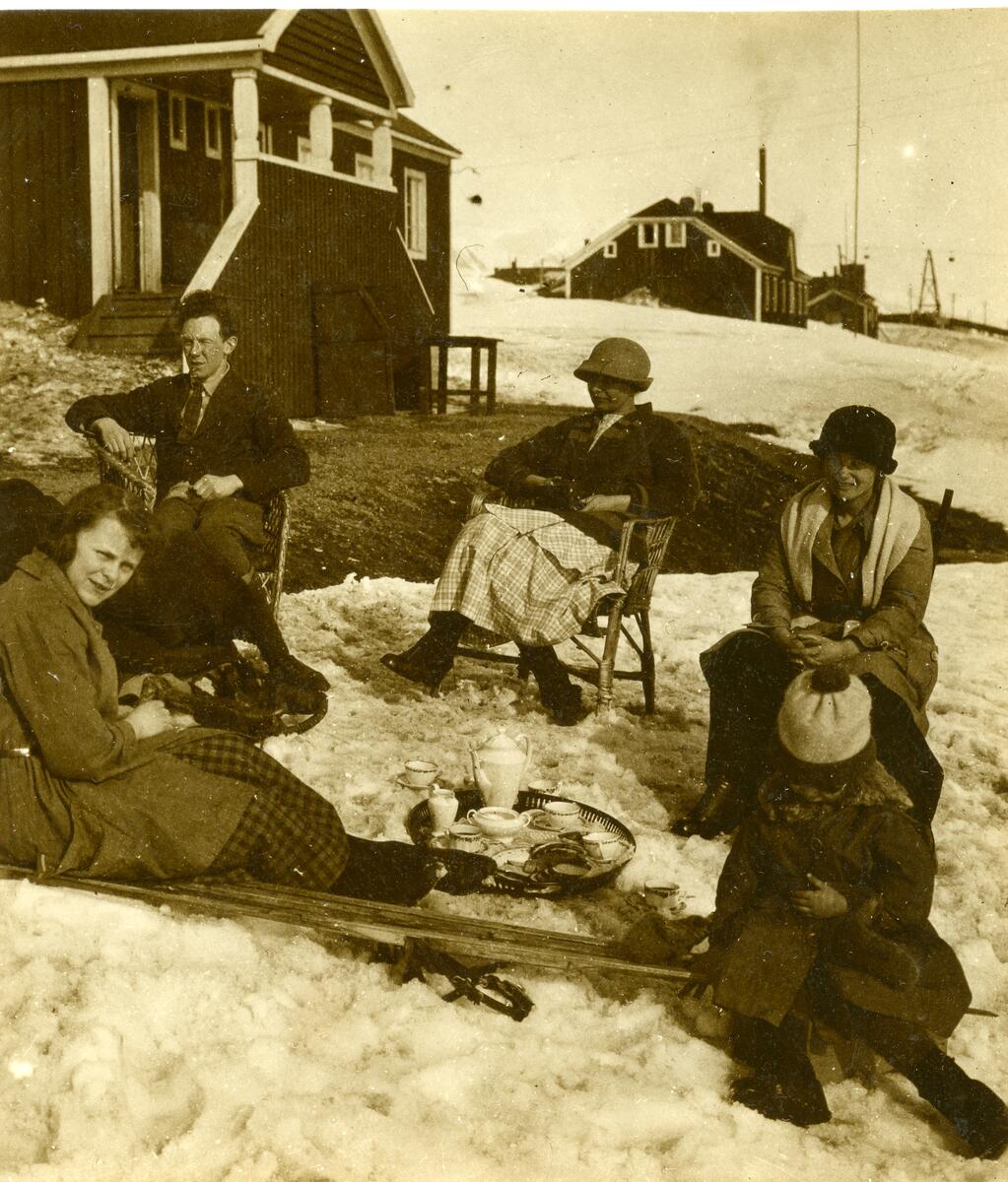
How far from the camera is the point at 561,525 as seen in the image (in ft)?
15.4

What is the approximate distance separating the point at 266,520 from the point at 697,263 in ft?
12.5

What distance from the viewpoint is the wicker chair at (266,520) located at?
443 cm

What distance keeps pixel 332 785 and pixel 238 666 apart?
2.33ft

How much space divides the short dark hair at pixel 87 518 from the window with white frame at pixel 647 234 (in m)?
2.83

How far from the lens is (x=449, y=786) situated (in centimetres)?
392

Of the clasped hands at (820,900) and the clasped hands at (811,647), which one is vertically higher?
the clasped hands at (811,647)

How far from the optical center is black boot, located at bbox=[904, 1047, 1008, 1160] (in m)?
2.30

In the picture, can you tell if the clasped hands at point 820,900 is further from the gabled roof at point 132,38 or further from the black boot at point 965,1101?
the gabled roof at point 132,38

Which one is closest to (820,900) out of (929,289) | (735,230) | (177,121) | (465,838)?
(465,838)

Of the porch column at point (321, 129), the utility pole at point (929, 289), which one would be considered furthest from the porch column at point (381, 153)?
the utility pole at point (929, 289)

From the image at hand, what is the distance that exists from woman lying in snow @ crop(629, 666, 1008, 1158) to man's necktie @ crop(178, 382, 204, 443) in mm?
2704

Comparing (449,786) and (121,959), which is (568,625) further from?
(121,959)

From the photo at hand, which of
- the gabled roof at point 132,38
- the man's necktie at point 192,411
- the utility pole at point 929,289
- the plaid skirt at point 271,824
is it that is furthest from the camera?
the gabled roof at point 132,38

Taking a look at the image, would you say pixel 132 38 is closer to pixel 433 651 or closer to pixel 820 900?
pixel 433 651
